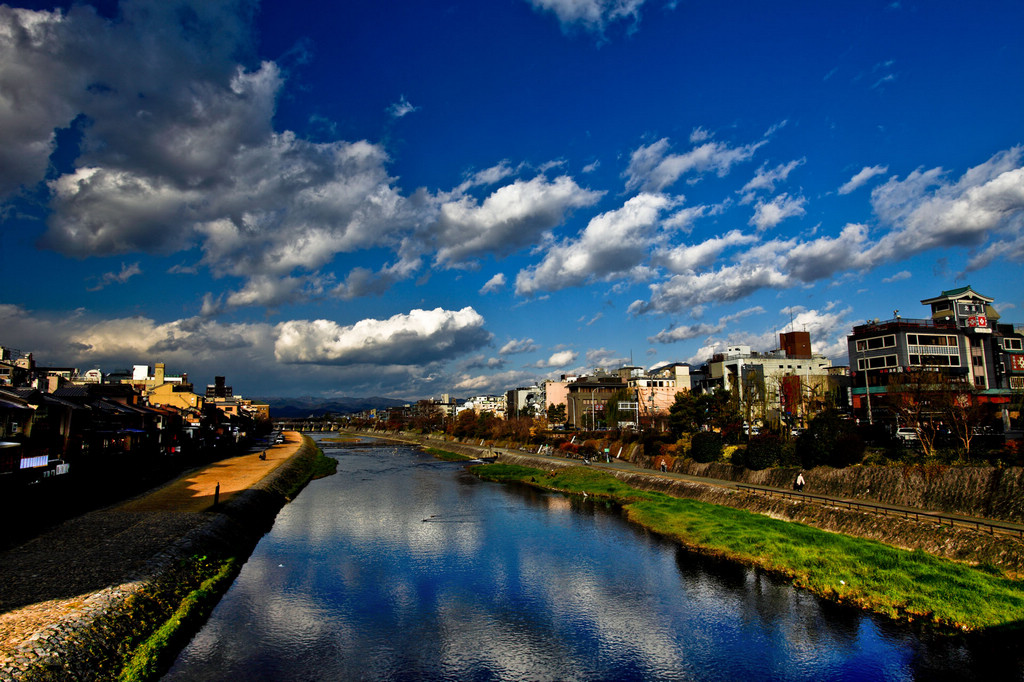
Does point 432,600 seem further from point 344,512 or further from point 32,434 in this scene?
point 32,434

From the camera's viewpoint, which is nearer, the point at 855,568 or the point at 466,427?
the point at 855,568

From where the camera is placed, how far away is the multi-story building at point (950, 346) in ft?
206

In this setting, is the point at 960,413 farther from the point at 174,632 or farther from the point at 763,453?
the point at 174,632

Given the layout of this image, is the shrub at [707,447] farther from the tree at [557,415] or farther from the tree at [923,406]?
the tree at [557,415]

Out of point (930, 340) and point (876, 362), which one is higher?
point (930, 340)

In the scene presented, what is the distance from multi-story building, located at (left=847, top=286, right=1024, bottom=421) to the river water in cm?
4446

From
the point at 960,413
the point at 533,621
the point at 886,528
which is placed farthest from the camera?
the point at 960,413

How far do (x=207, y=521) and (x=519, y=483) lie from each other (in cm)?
3937

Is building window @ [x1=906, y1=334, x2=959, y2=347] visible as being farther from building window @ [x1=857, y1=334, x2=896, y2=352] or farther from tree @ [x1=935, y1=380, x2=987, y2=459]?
tree @ [x1=935, y1=380, x2=987, y2=459]

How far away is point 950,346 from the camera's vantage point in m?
63.7

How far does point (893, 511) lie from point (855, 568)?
641cm

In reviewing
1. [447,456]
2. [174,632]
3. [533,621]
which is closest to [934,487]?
[533,621]

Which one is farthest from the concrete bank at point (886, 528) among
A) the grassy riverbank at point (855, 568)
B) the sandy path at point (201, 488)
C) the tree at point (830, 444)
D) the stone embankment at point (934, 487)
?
the sandy path at point (201, 488)

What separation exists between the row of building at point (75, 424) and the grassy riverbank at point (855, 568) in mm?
39712
